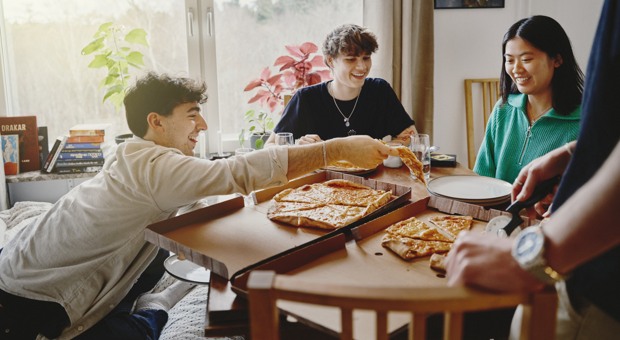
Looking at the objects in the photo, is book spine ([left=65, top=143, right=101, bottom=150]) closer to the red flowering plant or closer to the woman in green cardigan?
the red flowering plant

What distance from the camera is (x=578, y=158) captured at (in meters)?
0.84

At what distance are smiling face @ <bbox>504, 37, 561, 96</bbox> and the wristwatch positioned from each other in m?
1.58

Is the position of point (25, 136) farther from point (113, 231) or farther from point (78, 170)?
point (113, 231)

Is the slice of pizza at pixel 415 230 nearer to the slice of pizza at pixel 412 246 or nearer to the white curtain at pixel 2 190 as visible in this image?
the slice of pizza at pixel 412 246

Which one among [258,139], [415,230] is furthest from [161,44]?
[415,230]

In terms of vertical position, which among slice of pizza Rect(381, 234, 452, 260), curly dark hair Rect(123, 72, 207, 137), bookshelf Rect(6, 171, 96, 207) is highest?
curly dark hair Rect(123, 72, 207, 137)

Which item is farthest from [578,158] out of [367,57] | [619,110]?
[367,57]

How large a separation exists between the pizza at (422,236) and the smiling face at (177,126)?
31.8 inches

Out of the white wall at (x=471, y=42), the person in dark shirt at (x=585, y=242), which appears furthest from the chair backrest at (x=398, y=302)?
the white wall at (x=471, y=42)

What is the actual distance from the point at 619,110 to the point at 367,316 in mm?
575

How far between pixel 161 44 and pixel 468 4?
2247 mm

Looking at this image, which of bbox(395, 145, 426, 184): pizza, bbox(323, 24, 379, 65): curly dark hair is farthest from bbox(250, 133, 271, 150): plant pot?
bbox(395, 145, 426, 184): pizza

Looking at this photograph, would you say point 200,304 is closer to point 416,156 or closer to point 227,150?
point 416,156

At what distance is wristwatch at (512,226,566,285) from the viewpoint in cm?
74
